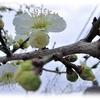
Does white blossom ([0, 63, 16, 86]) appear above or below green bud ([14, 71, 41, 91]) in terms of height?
below

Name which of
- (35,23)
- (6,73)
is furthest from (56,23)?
(6,73)

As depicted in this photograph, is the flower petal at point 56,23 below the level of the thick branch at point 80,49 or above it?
below

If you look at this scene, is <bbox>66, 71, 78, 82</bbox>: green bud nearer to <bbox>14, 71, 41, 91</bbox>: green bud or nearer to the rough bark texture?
the rough bark texture

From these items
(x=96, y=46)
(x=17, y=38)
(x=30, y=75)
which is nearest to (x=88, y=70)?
(x=96, y=46)

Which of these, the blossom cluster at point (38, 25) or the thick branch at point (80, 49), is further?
the blossom cluster at point (38, 25)

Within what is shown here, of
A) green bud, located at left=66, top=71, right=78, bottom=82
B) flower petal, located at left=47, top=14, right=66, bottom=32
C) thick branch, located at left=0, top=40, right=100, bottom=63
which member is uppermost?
thick branch, located at left=0, top=40, right=100, bottom=63

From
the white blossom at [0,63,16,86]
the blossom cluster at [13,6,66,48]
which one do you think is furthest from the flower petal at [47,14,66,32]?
the white blossom at [0,63,16,86]

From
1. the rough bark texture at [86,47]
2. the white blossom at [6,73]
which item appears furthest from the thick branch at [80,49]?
the white blossom at [6,73]

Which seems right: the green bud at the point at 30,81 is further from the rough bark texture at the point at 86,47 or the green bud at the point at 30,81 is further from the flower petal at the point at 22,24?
the flower petal at the point at 22,24

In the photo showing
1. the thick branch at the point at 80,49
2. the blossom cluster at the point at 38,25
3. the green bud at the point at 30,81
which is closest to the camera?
the green bud at the point at 30,81
